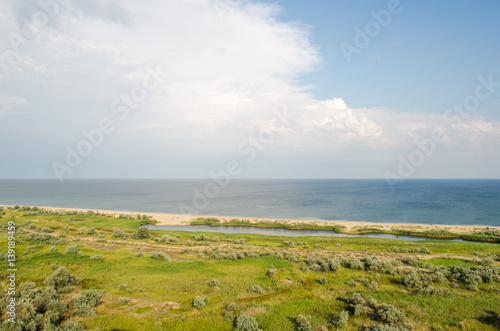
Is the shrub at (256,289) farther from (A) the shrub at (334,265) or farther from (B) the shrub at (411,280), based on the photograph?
(B) the shrub at (411,280)

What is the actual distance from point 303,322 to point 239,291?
747cm

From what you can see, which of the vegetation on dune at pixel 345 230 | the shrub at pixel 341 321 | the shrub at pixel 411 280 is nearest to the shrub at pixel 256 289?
the shrub at pixel 341 321

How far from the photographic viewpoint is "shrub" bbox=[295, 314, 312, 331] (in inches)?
611

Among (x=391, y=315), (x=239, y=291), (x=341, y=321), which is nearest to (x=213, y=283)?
(x=239, y=291)

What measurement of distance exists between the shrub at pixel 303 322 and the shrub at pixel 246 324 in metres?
2.66

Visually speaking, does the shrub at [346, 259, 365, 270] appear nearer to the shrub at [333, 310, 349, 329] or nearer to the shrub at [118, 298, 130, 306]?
the shrub at [333, 310, 349, 329]

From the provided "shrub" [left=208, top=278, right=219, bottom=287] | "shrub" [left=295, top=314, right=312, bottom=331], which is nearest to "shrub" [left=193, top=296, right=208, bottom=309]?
"shrub" [left=208, top=278, right=219, bottom=287]

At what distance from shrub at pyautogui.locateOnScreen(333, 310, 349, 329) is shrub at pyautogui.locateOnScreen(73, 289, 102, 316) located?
55.0 ft

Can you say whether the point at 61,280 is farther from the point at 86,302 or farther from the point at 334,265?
the point at 334,265

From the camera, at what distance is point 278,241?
47.9 meters

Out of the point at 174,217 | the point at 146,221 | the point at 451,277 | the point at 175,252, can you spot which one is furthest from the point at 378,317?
the point at 174,217

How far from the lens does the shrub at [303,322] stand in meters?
Result: 15.5

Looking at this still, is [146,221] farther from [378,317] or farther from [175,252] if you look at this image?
[378,317]

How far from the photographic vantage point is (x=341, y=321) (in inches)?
624
